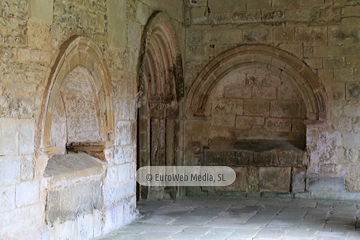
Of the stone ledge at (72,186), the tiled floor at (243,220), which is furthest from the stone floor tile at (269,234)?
the stone ledge at (72,186)

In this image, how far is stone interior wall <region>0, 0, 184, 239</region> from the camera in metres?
4.03

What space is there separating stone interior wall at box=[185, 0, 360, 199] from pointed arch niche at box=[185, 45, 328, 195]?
11cm

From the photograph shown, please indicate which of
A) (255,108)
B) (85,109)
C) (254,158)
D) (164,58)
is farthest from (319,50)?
(85,109)

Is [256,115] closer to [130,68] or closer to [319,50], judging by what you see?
[319,50]

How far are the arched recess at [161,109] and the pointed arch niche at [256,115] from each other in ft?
1.16

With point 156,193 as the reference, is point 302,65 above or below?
above

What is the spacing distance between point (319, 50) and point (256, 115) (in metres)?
1.40

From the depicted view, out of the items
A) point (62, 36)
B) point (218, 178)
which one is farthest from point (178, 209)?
point (62, 36)

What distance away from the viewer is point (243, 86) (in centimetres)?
862

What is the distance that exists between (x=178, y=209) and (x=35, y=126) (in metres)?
3.05

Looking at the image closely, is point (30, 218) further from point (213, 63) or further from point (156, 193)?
point (213, 63)

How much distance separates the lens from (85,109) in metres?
5.57

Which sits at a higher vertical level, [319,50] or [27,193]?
[319,50]

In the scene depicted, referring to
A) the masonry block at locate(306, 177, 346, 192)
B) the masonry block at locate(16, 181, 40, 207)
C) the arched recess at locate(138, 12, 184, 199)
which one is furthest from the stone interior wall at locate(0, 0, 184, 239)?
the masonry block at locate(306, 177, 346, 192)
